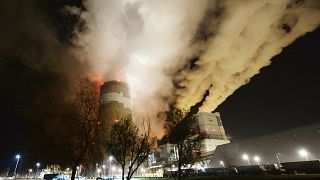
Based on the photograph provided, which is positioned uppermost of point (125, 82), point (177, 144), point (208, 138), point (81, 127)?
point (125, 82)

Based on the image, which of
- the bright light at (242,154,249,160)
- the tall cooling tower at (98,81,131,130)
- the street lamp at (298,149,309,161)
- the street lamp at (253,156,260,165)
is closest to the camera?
the street lamp at (298,149,309,161)

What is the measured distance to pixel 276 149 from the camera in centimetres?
8175

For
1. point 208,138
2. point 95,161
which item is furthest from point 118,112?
point 208,138

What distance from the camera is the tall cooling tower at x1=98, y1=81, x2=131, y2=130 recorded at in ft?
432

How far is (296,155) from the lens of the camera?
73875 mm

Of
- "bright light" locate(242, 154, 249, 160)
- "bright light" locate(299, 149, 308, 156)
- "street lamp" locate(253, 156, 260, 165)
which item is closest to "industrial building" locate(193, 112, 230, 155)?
"bright light" locate(242, 154, 249, 160)

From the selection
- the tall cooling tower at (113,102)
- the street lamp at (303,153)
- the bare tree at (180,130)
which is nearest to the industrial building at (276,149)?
the street lamp at (303,153)

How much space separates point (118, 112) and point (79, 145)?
305 ft

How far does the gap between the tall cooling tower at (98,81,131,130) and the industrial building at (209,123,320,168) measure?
61.9 metres

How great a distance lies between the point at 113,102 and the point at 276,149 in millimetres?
92773

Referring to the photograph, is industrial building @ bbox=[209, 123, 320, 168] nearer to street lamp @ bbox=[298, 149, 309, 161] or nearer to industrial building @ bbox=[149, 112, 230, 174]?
street lamp @ bbox=[298, 149, 309, 161]

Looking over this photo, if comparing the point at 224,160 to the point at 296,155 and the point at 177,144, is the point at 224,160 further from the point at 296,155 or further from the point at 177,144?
the point at 177,144

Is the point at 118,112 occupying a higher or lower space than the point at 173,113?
higher

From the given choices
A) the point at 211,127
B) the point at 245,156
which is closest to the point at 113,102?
the point at 211,127
